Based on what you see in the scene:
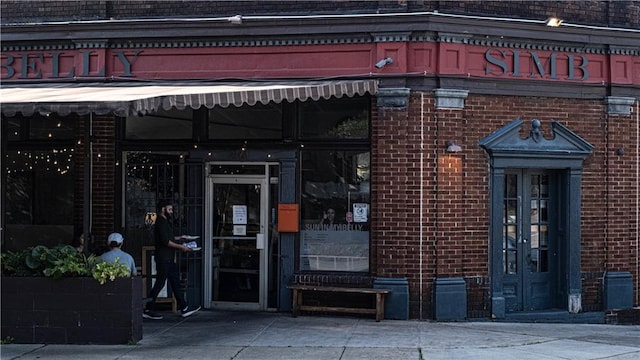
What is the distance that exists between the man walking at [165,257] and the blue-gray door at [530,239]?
4800mm

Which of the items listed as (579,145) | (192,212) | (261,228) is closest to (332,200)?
(261,228)

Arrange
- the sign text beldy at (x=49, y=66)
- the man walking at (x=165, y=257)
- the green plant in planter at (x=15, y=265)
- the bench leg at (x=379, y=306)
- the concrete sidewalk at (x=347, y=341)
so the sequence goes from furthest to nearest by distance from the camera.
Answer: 1. the sign text beldy at (x=49, y=66)
2. the man walking at (x=165, y=257)
3. the bench leg at (x=379, y=306)
4. the green plant in planter at (x=15, y=265)
5. the concrete sidewalk at (x=347, y=341)

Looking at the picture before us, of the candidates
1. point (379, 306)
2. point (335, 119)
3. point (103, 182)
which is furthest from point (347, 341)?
point (103, 182)

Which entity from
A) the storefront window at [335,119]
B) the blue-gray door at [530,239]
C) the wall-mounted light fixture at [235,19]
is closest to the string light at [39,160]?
the wall-mounted light fixture at [235,19]

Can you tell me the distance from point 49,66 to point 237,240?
4021 millimetres

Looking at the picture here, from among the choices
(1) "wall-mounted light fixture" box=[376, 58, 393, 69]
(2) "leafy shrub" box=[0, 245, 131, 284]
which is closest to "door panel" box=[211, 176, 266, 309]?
(1) "wall-mounted light fixture" box=[376, 58, 393, 69]

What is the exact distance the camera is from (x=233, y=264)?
11.3 meters

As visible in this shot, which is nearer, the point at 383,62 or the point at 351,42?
the point at 383,62

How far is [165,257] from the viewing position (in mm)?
10375

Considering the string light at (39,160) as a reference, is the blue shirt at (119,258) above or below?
below

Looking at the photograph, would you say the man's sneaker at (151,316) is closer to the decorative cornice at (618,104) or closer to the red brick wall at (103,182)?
the red brick wall at (103,182)

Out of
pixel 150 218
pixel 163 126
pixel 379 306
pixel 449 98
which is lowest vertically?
pixel 379 306

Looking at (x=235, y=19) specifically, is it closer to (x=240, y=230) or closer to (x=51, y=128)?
(x=240, y=230)

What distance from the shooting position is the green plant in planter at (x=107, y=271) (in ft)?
28.0
